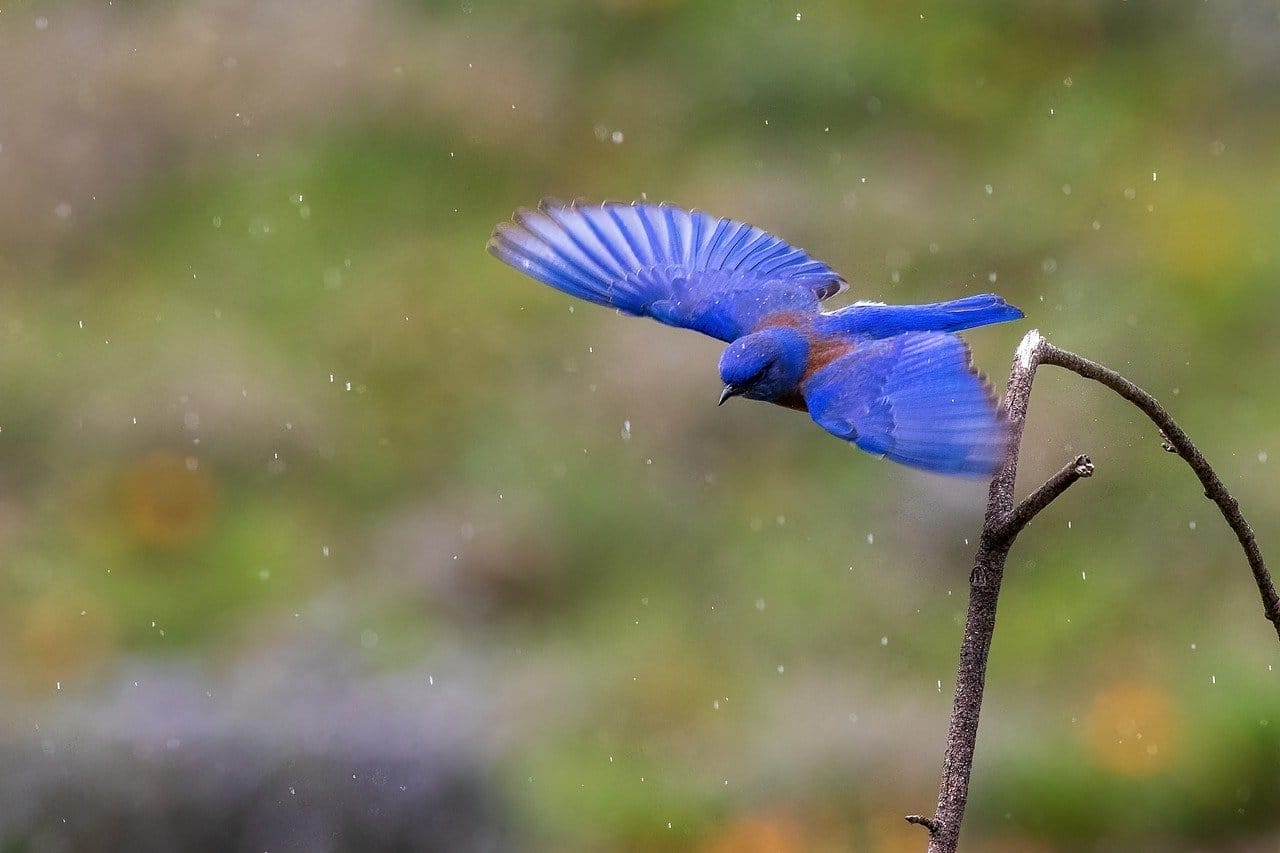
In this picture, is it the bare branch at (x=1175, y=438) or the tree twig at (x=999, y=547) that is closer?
the tree twig at (x=999, y=547)

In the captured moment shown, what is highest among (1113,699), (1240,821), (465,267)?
(465,267)

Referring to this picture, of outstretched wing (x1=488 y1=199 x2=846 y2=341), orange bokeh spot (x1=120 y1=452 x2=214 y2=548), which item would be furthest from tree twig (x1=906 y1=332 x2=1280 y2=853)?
orange bokeh spot (x1=120 y1=452 x2=214 y2=548)

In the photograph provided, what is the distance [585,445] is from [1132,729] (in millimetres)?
2818

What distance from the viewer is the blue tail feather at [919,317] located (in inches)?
119

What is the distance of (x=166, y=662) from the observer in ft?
20.8

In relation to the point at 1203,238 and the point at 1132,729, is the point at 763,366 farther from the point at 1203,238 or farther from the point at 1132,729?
the point at 1203,238

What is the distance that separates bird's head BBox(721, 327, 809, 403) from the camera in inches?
123

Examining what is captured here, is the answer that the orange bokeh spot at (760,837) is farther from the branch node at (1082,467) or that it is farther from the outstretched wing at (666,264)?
the branch node at (1082,467)

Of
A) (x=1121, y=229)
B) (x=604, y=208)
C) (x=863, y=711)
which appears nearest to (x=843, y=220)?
(x=1121, y=229)

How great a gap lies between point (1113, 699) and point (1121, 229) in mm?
2716

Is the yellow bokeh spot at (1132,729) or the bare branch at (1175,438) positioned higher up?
the yellow bokeh spot at (1132,729)

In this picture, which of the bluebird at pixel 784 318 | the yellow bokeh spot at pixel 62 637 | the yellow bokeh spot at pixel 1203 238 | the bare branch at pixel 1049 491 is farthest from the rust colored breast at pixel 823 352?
the yellow bokeh spot at pixel 1203 238

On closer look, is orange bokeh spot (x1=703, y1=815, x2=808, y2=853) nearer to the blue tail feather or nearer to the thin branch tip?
the blue tail feather

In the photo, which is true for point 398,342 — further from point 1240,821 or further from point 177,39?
point 1240,821
